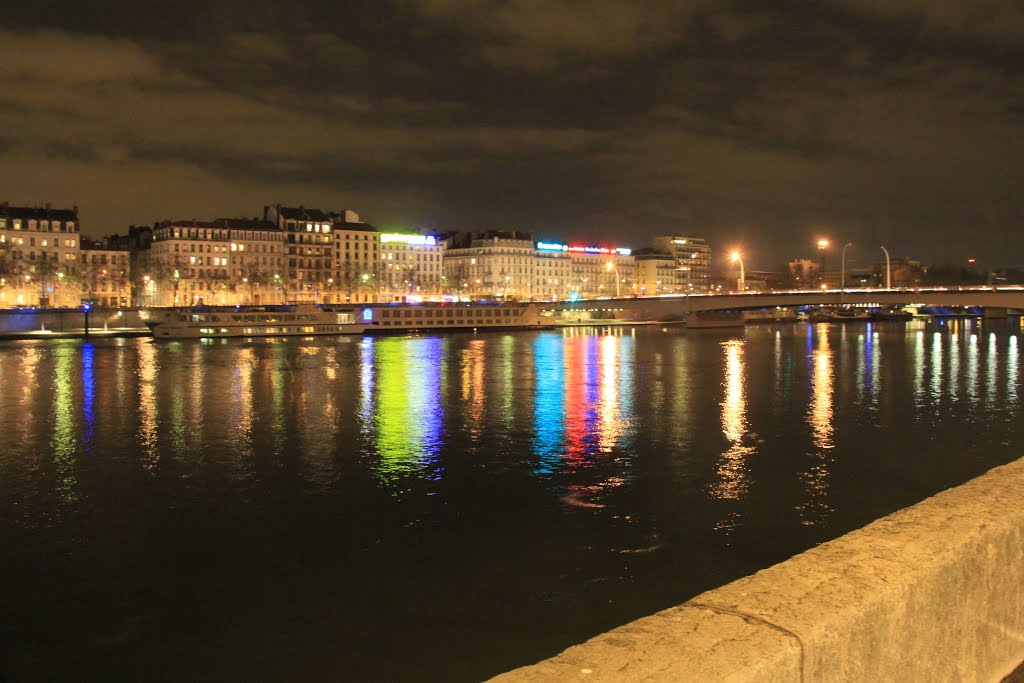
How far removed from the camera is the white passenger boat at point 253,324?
70.5m

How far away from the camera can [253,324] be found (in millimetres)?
73750

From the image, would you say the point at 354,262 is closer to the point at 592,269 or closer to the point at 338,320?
the point at 338,320

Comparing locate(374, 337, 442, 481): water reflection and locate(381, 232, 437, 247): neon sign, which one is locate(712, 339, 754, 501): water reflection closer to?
locate(374, 337, 442, 481): water reflection

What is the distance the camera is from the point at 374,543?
11047 mm

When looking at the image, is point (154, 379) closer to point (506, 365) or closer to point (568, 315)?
point (506, 365)

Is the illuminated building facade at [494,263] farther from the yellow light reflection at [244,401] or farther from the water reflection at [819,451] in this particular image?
the water reflection at [819,451]

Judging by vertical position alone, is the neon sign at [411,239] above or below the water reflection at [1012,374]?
above

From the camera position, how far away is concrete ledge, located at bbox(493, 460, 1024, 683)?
258 cm

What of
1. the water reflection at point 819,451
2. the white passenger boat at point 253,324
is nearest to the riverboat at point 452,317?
the white passenger boat at point 253,324

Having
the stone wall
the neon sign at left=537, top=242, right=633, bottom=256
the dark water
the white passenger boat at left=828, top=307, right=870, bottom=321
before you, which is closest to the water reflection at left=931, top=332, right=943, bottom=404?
the dark water

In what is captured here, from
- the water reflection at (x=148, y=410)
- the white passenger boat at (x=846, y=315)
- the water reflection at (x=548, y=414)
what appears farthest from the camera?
the white passenger boat at (x=846, y=315)

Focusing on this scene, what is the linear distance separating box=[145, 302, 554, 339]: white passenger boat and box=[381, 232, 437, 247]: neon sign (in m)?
45.2

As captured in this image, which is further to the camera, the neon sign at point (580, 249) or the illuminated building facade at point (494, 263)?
the neon sign at point (580, 249)

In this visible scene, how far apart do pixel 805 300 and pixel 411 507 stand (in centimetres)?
6689
